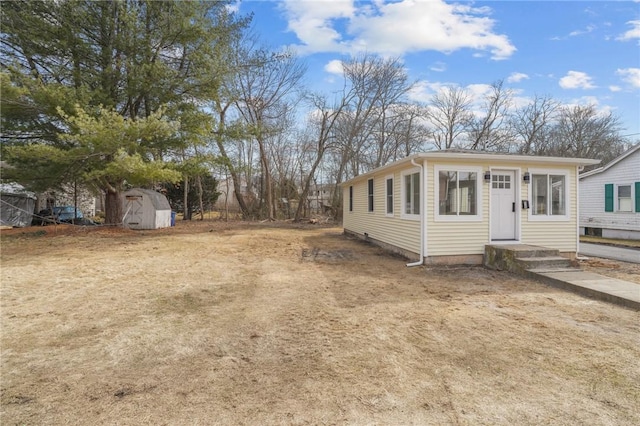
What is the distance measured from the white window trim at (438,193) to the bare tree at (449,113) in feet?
64.8

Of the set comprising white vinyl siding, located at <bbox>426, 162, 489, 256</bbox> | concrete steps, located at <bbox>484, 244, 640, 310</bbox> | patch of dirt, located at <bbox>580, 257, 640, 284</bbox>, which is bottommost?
patch of dirt, located at <bbox>580, 257, 640, 284</bbox>

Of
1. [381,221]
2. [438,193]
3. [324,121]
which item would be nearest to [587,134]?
[324,121]

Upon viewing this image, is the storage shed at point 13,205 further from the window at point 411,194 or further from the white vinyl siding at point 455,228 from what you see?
the white vinyl siding at point 455,228

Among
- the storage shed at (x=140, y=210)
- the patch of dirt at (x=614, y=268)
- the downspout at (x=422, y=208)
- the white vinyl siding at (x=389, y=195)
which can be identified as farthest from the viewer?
the storage shed at (x=140, y=210)

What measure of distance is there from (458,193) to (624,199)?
32.2 ft

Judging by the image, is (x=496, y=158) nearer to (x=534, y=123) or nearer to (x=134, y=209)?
(x=134, y=209)

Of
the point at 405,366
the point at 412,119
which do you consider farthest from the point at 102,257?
the point at 412,119

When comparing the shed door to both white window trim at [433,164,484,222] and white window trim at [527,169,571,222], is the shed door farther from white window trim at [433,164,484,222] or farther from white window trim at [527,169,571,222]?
white window trim at [527,169,571,222]

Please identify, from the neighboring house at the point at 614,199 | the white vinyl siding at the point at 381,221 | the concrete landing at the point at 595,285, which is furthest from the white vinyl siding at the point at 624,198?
the white vinyl siding at the point at 381,221

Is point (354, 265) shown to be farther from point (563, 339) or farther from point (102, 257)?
point (102, 257)

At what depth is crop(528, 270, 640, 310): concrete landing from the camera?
4.66 m

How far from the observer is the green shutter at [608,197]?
1299 cm

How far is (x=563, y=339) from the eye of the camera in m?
3.43

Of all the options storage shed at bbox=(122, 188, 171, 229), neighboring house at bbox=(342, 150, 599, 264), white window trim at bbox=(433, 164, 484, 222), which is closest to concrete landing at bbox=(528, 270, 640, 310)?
neighboring house at bbox=(342, 150, 599, 264)
